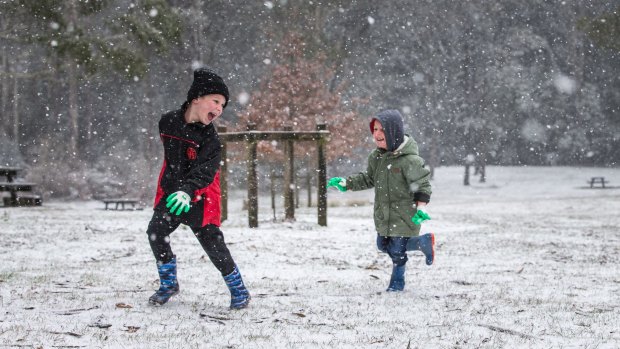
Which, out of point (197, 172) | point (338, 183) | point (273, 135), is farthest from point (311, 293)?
point (273, 135)

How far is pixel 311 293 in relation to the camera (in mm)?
5680

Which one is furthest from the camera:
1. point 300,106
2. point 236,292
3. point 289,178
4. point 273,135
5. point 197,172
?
point 300,106

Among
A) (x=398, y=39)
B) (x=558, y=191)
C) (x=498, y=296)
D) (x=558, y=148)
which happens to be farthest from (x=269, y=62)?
(x=498, y=296)

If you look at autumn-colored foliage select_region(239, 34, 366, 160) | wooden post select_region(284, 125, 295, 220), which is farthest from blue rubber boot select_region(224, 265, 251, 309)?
autumn-colored foliage select_region(239, 34, 366, 160)

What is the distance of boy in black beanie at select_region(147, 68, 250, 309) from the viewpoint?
4.70 metres

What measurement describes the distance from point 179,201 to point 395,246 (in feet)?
7.01

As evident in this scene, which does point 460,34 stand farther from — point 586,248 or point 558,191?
point 586,248

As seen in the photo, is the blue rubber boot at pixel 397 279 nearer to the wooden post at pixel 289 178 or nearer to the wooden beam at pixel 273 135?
the wooden beam at pixel 273 135

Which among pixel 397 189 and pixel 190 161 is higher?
pixel 190 161

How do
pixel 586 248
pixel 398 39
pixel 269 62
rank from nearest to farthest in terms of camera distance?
pixel 586 248 < pixel 269 62 < pixel 398 39

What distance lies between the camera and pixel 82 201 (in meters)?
28.0

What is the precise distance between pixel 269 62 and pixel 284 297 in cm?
3170

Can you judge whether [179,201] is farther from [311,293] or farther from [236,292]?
[311,293]

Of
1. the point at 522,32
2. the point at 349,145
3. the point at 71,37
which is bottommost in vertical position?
the point at 349,145
